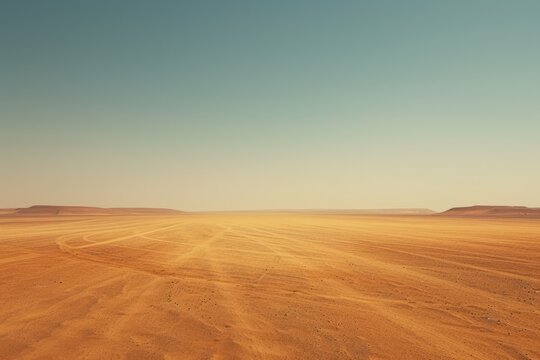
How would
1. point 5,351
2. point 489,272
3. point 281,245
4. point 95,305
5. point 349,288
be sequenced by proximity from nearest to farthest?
point 5,351 < point 95,305 < point 349,288 < point 489,272 < point 281,245

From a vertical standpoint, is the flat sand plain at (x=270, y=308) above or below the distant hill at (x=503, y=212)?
below

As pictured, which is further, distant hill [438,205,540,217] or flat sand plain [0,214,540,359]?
distant hill [438,205,540,217]

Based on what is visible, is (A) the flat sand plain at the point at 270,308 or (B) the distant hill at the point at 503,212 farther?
(B) the distant hill at the point at 503,212

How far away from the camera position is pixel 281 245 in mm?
13648

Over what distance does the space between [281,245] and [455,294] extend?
8002mm

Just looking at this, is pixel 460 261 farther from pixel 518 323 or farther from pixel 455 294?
pixel 518 323

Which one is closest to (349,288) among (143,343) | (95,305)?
(143,343)

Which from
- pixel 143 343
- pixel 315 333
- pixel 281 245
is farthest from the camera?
pixel 281 245

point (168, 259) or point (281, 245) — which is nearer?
point (168, 259)

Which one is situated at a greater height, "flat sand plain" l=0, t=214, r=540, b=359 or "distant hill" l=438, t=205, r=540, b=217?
"distant hill" l=438, t=205, r=540, b=217

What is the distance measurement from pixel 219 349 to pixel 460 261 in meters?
8.68

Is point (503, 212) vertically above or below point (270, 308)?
above

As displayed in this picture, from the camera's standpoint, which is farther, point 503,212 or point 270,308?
point 503,212

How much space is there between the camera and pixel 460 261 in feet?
32.1
